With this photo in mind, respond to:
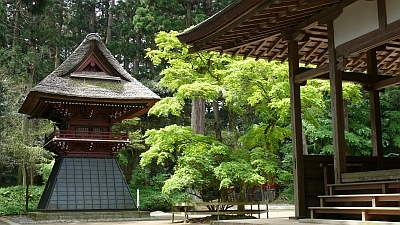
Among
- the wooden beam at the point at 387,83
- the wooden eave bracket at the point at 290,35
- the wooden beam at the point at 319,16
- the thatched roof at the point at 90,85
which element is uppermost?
the thatched roof at the point at 90,85

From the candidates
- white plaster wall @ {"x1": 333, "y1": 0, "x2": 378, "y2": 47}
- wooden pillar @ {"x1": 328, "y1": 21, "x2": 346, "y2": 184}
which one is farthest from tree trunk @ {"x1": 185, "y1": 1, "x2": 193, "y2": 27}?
wooden pillar @ {"x1": 328, "y1": 21, "x2": 346, "y2": 184}

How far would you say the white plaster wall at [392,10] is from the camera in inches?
253

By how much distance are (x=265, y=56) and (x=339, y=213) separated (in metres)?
4.16

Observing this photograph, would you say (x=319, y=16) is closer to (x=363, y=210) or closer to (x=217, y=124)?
(x=363, y=210)

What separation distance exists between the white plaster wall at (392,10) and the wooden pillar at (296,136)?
206 cm

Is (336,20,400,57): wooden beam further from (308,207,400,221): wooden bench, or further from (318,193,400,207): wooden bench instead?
(308,207,400,221): wooden bench

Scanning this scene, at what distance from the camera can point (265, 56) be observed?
33.1 feet

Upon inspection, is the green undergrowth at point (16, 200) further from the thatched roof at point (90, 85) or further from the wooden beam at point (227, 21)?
the wooden beam at point (227, 21)

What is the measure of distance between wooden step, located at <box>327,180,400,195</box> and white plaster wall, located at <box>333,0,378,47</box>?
2.12 metres

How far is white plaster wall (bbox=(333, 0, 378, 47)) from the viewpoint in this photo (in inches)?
274

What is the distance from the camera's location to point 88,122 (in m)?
20.0

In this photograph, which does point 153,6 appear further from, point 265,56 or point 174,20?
point 265,56

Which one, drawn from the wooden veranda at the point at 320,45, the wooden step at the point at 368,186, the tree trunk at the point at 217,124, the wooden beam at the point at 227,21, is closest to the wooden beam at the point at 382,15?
the wooden veranda at the point at 320,45

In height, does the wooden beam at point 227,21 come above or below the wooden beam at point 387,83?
above
